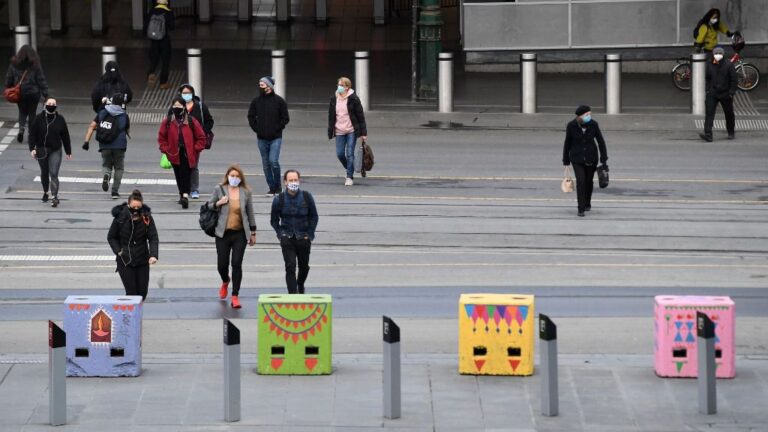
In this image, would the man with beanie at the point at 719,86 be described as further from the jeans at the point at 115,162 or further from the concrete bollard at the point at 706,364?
the concrete bollard at the point at 706,364

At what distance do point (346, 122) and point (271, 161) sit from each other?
1232mm

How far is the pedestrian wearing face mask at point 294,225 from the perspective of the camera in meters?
15.9

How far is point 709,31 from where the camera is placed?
29.5 metres

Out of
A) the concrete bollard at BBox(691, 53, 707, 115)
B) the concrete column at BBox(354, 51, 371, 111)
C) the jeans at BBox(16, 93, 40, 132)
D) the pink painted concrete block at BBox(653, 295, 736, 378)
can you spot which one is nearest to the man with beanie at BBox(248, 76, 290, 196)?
the jeans at BBox(16, 93, 40, 132)

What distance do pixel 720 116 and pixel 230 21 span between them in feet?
48.1

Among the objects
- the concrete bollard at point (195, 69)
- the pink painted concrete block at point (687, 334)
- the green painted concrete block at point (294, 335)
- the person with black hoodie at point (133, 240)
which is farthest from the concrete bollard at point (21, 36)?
the pink painted concrete block at point (687, 334)

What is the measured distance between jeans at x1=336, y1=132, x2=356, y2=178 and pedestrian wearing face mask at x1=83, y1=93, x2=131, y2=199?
2890 mm

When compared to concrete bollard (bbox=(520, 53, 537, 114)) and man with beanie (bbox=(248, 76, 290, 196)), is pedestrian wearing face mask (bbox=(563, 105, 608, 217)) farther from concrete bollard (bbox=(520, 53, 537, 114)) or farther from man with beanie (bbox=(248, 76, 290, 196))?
concrete bollard (bbox=(520, 53, 537, 114))

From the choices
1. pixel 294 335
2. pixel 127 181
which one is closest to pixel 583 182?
pixel 127 181

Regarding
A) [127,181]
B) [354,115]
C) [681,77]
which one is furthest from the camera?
[681,77]

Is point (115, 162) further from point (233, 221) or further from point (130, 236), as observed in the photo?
point (130, 236)

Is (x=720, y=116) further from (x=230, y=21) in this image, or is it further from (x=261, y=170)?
(x=230, y=21)

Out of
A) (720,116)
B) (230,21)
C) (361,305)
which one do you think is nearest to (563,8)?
(720,116)

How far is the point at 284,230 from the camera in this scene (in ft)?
52.6
